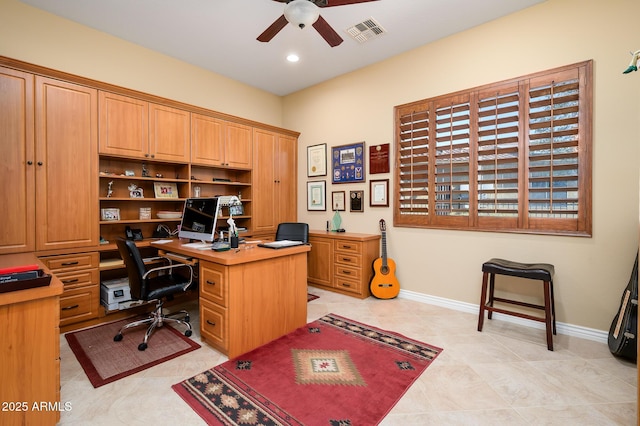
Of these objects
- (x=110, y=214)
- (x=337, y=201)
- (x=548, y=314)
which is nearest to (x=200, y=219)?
(x=110, y=214)

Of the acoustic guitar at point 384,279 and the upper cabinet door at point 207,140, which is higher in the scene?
the upper cabinet door at point 207,140

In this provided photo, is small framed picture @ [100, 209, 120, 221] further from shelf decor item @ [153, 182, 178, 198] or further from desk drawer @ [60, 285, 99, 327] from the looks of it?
desk drawer @ [60, 285, 99, 327]

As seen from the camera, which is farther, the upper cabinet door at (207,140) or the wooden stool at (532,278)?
the upper cabinet door at (207,140)

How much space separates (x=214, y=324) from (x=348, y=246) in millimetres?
2032

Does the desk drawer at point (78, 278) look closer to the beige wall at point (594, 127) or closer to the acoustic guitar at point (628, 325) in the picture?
the beige wall at point (594, 127)

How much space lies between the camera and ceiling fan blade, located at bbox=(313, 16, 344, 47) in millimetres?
2508

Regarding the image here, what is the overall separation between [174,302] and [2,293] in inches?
92.6

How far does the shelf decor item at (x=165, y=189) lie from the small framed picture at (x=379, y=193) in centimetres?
266

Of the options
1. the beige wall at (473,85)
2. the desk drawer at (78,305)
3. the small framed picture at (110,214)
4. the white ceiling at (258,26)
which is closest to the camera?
the beige wall at (473,85)

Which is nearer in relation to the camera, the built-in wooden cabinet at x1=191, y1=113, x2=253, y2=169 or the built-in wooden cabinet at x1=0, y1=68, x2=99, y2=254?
the built-in wooden cabinet at x1=0, y1=68, x2=99, y2=254

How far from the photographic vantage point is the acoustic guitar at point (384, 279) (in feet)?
12.3

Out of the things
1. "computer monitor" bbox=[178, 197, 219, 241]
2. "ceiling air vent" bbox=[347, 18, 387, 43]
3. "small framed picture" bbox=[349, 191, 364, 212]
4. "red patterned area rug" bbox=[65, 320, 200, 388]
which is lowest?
"red patterned area rug" bbox=[65, 320, 200, 388]

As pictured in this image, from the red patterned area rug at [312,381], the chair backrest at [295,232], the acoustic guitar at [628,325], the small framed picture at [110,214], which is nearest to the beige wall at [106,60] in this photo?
the small framed picture at [110,214]

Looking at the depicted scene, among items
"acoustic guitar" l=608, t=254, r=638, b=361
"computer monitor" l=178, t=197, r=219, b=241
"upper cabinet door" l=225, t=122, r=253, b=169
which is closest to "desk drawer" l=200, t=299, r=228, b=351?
"computer monitor" l=178, t=197, r=219, b=241
